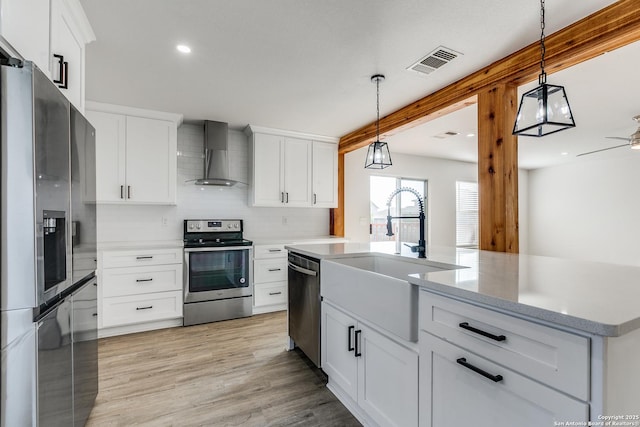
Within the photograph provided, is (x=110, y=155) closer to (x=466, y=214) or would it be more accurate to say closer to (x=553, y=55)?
(x=553, y=55)

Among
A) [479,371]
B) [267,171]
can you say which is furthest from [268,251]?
[479,371]

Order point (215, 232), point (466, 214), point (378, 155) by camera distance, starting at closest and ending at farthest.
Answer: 1. point (378, 155)
2. point (215, 232)
3. point (466, 214)

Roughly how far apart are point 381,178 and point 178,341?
4129 millimetres

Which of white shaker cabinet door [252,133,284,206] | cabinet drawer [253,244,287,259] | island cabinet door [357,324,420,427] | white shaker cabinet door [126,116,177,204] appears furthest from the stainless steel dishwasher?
white shaker cabinet door [126,116,177,204]

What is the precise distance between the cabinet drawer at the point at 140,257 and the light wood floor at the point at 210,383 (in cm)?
76

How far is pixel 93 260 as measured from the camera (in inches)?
68.7

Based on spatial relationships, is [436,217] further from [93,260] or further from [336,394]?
[93,260]

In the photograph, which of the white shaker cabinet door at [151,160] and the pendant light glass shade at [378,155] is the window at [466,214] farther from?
the white shaker cabinet door at [151,160]

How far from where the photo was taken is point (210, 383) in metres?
2.21

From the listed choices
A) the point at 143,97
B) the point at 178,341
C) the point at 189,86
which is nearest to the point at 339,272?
the point at 178,341

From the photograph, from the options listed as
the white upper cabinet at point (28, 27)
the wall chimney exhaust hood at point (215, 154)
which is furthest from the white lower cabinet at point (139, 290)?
the white upper cabinet at point (28, 27)

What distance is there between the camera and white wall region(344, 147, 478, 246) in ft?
16.8

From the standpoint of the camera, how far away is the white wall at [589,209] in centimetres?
580

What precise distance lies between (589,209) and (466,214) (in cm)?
258
